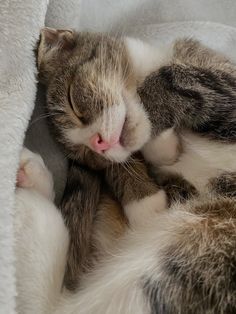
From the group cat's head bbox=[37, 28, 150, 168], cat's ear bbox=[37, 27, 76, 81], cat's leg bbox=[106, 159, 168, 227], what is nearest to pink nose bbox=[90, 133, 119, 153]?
cat's head bbox=[37, 28, 150, 168]

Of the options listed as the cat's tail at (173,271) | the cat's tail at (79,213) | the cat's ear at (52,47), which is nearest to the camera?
the cat's tail at (173,271)

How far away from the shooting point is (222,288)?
A: 1.18 meters

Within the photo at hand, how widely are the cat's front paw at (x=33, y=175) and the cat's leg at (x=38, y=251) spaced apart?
0.03 m

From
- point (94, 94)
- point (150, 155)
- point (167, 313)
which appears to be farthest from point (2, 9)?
point (167, 313)

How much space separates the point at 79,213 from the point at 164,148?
0.92ft

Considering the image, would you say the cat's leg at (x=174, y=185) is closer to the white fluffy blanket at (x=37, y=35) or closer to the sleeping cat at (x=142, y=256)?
the sleeping cat at (x=142, y=256)

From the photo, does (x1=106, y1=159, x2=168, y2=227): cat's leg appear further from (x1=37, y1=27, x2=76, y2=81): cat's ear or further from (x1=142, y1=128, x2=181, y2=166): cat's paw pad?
(x1=37, y1=27, x2=76, y2=81): cat's ear

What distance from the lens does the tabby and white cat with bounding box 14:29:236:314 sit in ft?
3.96

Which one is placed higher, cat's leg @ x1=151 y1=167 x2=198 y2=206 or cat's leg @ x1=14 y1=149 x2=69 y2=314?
cat's leg @ x1=151 y1=167 x2=198 y2=206

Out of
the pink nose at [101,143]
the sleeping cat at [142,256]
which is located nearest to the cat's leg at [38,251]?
the sleeping cat at [142,256]

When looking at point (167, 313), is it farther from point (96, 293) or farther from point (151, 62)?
point (151, 62)

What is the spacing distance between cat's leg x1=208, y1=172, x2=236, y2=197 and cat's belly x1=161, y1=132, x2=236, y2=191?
1 cm

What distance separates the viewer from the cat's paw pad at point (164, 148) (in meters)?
1.49

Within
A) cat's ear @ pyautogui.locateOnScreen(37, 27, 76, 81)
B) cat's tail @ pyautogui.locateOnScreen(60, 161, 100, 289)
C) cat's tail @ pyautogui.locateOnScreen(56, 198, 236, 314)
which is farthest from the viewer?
cat's ear @ pyautogui.locateOnScreen(37, 27, 76, 81)
